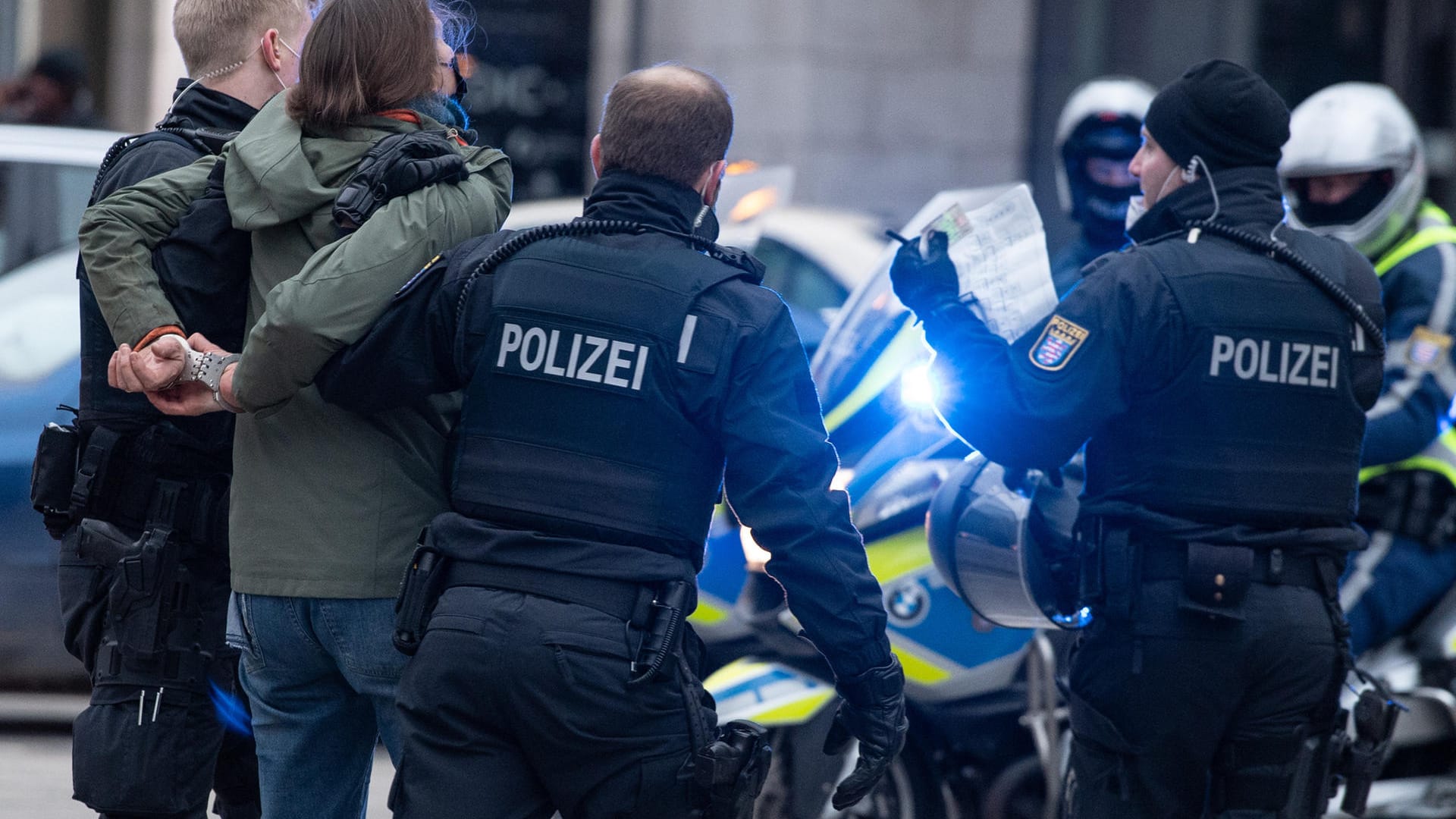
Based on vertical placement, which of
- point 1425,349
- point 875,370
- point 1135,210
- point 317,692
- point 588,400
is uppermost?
point 1135,210

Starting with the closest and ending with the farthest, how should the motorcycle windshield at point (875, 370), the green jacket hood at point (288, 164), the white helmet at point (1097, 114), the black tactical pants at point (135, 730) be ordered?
1. the green jacket hood at point (288, 164)
2. the black tactical pants at point (135, 730)
3. the motorcycle windshield at point (875, 370)
4. the white helmet at point (1097, 114)

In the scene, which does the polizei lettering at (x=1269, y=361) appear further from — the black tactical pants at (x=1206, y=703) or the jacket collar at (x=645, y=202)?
the jacket collar at (x=645, y=202)

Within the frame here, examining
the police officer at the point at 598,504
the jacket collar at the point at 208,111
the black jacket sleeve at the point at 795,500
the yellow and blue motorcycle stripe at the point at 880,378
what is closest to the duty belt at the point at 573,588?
the police officer at the point at 598,504

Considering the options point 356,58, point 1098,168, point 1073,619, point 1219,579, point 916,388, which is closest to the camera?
point 356,58

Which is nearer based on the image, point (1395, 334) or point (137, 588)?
point (137, 588)

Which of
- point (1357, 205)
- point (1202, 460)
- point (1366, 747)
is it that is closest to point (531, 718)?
point (1202, 460)

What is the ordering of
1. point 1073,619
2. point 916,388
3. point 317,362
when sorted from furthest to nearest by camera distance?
point 916,388
point 1073,619
point 317,362

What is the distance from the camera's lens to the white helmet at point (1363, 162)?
182 inches

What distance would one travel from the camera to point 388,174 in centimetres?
279

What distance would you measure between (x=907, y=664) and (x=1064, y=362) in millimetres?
1258

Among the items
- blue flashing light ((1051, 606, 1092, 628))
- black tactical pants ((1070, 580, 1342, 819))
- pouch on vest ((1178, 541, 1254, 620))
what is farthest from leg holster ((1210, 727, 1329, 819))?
blue flashing light ((1051, 606, 1092, 628))

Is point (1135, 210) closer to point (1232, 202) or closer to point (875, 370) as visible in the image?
point (1232, 202)

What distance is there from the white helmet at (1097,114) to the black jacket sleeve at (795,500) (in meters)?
2.81

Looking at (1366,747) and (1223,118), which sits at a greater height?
(1223,118)
